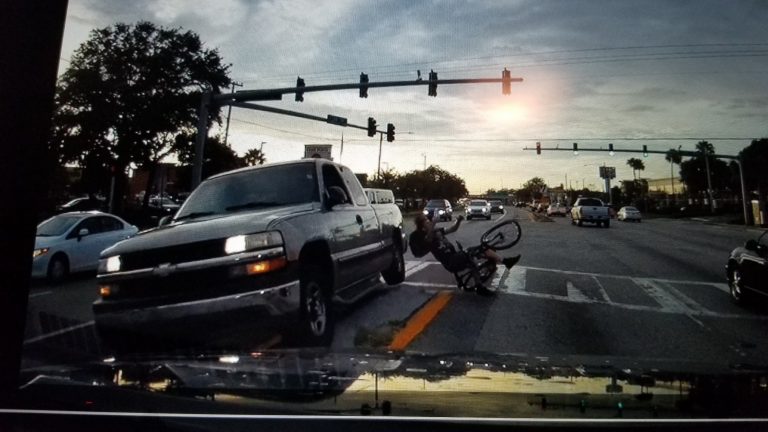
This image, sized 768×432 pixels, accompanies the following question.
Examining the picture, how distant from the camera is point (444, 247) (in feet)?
21.8

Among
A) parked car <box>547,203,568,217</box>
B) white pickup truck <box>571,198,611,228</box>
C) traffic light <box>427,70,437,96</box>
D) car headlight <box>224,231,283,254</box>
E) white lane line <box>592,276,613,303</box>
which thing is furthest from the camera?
parked car <box>547,203,568,217</box>

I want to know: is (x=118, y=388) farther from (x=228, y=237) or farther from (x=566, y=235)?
(x=566, y=235)

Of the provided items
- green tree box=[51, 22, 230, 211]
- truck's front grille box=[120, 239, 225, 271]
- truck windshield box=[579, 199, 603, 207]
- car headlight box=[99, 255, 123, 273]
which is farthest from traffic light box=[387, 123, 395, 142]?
truck windshield box=[579, 199, 603, 207]

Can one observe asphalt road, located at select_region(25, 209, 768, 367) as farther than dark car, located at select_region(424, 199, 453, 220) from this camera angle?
No

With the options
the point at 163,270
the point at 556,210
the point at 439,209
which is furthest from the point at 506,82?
the point at 556,210

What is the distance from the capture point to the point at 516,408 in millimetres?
2018

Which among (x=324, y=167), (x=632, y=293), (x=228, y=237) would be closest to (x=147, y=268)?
(x=228, y=237)

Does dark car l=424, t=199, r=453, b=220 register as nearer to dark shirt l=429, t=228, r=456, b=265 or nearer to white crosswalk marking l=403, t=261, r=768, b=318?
dark shirt l=429, t=228, r=456, b=265

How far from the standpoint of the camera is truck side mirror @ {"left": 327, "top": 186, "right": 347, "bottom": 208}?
15.8 feet

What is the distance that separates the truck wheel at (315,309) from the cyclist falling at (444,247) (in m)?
2.06

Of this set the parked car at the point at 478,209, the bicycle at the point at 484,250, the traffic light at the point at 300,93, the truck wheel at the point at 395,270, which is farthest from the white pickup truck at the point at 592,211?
the traffic light at the point at 300,93

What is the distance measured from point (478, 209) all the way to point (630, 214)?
419 cm

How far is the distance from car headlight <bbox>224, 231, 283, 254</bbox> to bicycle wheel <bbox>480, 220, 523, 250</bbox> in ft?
11.4

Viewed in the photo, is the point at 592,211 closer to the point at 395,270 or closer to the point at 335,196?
the point at 395,270
